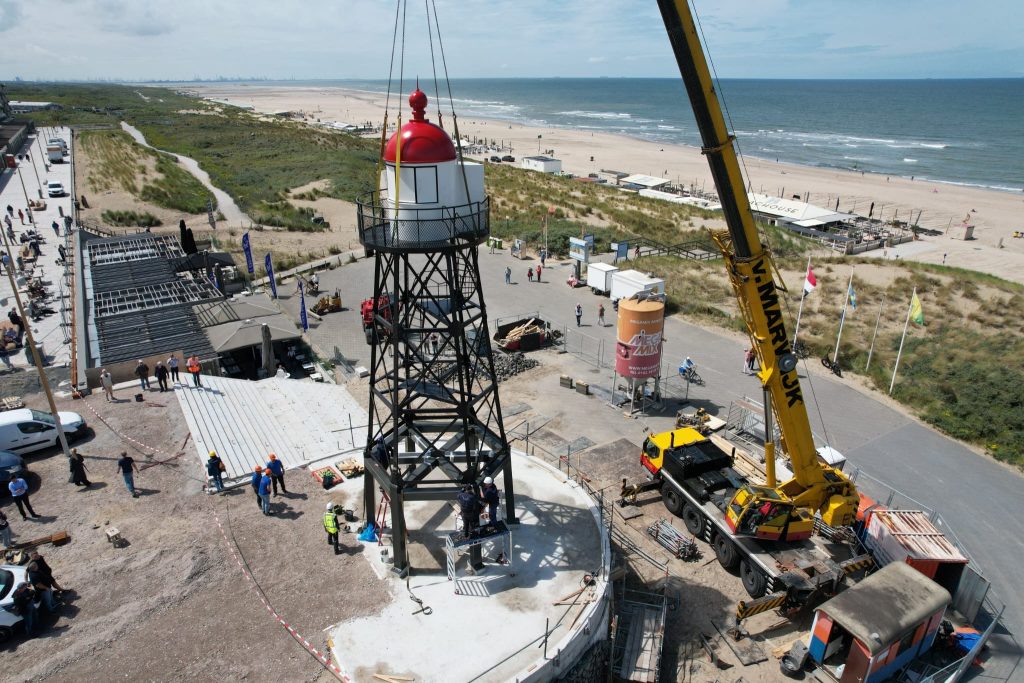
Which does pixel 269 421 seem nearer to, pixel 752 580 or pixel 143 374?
pixel 143 374

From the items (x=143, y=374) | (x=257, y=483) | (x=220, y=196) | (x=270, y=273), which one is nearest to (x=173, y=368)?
(x=143, y=374)

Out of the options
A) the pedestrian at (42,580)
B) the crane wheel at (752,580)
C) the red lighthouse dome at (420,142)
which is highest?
the red lighthouse dome at (420,142)

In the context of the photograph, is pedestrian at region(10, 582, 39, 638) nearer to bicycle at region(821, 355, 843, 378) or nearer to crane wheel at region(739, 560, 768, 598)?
crane wheel at region(739, 560, 768, 598)

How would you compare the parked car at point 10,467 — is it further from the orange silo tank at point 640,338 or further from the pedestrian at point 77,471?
the orange silo tank at point 640,338

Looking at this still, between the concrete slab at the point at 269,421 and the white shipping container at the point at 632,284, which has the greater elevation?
the white shipping container at the point at 632,284

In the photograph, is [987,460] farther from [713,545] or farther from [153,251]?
[153,251]

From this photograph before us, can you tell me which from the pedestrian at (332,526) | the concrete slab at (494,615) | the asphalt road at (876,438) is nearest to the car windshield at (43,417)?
the pedestrian at (332,526)
